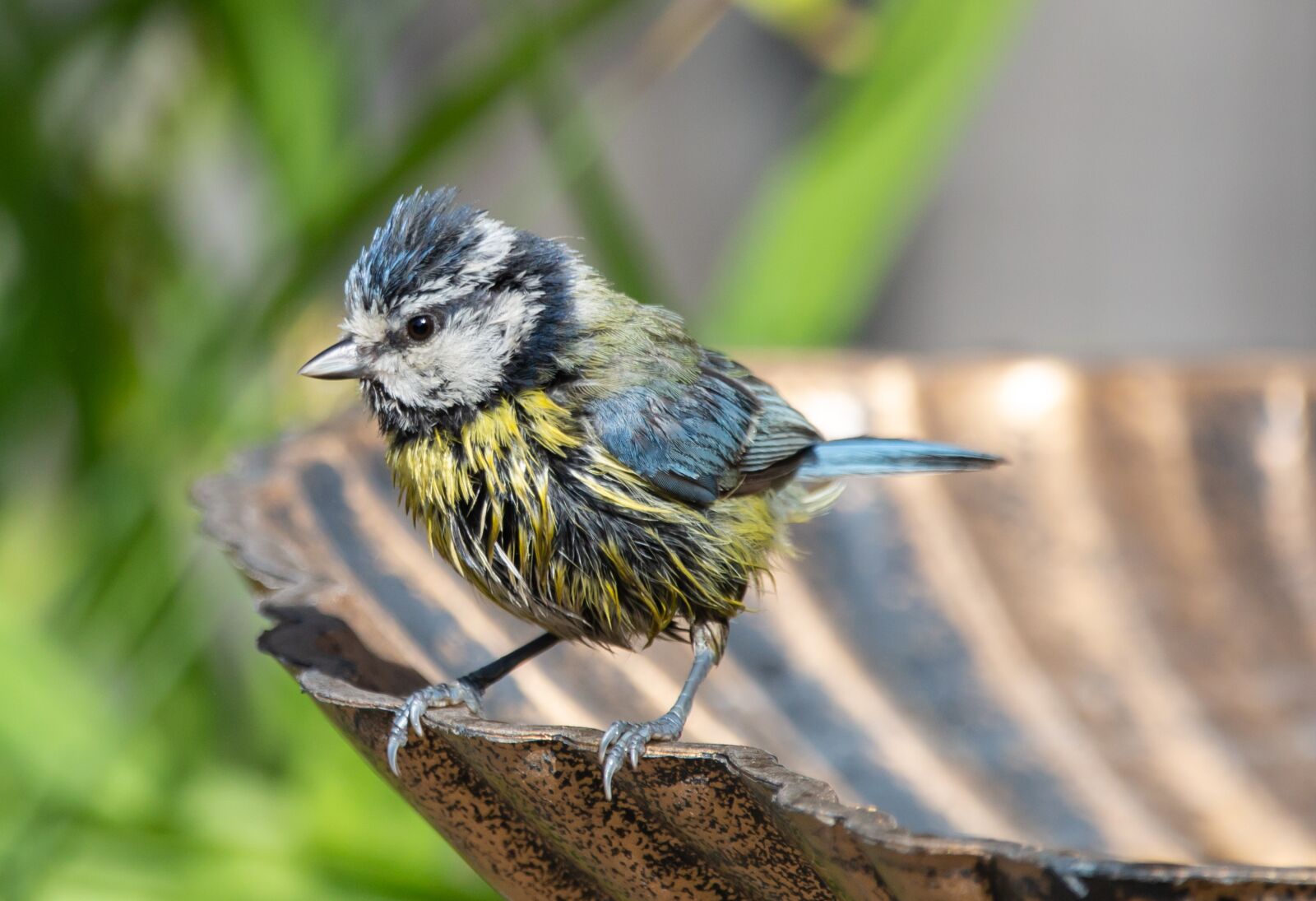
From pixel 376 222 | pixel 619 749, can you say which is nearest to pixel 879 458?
pixel 619 749

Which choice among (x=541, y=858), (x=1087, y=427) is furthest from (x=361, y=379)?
(x=1087, y=427)

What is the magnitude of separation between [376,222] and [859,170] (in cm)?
71

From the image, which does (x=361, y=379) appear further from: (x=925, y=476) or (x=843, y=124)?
(x=843, y=124)

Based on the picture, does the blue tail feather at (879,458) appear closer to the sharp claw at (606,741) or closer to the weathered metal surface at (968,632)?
the weathered metal surface at (968,632)

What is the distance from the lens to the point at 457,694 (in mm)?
1038

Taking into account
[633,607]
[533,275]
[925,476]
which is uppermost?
[925,476]

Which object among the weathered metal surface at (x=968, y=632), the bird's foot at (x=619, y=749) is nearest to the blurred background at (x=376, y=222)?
the weathered metal surface at (x=968, y=632)

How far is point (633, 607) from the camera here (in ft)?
3.74

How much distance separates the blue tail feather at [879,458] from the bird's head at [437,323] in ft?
1.02

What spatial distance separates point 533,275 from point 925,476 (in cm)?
64

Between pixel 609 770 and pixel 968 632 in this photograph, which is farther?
pixel 968 632

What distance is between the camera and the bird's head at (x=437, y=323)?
1.16m

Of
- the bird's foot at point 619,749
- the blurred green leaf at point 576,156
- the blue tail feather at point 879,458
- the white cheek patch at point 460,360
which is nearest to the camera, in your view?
the bird's foot at point 619,749

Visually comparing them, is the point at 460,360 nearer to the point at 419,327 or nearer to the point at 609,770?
the point at 419,327
